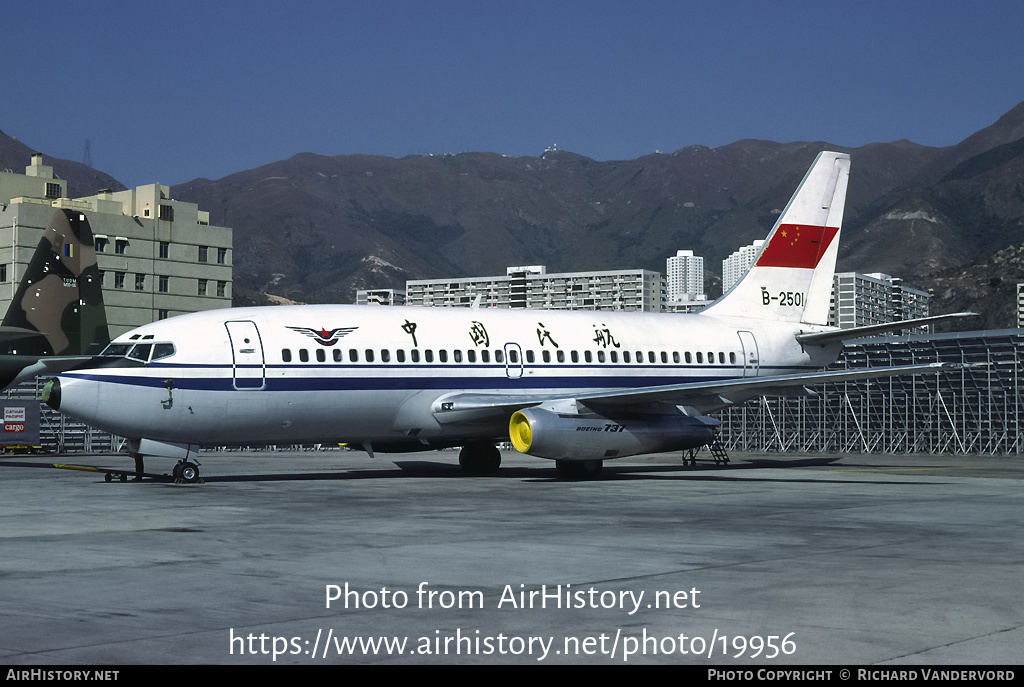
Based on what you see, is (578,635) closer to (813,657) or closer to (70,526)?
(813,657)

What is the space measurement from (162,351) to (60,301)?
671 inches

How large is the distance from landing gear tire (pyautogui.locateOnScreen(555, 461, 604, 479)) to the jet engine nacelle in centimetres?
76

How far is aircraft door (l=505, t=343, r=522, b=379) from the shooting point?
29656 mm

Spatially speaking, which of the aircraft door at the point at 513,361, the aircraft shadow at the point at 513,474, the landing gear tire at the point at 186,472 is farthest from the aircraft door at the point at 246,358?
the aircraft door at the point at 513,361

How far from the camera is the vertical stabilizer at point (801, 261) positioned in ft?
119

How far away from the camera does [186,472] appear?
25422 mm

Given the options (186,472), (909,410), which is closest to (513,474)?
(186,472)

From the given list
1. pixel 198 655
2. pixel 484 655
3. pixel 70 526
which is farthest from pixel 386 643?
pixel 70 526

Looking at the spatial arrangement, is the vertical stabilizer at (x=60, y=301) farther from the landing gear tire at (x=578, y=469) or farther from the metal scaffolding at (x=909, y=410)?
the metal scaffolding at (x=909, y=410)

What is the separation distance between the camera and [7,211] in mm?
121375

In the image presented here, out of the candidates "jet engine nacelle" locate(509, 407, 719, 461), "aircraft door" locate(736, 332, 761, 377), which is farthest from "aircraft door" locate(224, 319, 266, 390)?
"aircraft door" locate(736, 332, 761, 377)

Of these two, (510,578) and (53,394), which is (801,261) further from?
(510,578)

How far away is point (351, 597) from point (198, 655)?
254cm

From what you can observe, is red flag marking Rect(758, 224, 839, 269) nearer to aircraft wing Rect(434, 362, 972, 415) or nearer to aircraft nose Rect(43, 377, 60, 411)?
aircraft wing Rect(434, 362, 972, 415)
